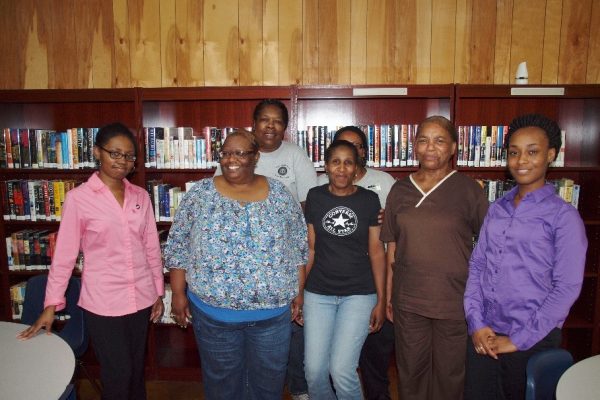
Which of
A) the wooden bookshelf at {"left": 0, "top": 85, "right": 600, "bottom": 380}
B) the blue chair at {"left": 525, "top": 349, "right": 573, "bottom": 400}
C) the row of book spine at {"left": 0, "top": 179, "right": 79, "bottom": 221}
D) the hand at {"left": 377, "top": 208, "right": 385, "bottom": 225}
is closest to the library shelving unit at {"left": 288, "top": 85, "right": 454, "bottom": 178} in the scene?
the wooden bookshelf at {"left": 0, "top": 85, "right": 600, "bottom": 380}

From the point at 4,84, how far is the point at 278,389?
3361 millimetres

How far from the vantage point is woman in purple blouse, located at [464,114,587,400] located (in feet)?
5.49

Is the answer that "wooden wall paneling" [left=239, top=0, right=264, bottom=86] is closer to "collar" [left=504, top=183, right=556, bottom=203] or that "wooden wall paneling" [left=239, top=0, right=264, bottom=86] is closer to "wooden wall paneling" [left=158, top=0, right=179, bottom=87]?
"wooden wall paneling" [left=158, top=0, right=179, bottom=87]

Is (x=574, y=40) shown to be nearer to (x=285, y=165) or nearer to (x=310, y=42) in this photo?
(x=310, y=42)

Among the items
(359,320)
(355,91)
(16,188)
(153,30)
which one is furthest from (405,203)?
(16,188)

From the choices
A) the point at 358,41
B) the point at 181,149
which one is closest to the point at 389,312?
the point at 181,149

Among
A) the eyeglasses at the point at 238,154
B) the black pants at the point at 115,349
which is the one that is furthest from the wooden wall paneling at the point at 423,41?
the black pants at the point at 115,349

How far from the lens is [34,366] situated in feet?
5.07

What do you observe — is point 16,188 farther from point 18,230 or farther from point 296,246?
point 296,246

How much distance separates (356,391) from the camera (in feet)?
7.43

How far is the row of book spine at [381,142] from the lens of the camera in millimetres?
3223

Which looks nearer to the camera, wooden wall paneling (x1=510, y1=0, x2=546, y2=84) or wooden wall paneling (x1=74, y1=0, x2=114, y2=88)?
wooden wall paneling (x1=510, y1=0, x2=546, y2=84)

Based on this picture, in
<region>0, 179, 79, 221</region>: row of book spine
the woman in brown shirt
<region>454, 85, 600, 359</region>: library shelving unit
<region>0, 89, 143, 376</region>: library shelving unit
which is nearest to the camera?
the woman in brown shirt

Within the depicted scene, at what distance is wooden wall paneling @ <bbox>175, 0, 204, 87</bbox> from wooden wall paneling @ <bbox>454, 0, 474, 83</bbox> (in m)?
2.02
